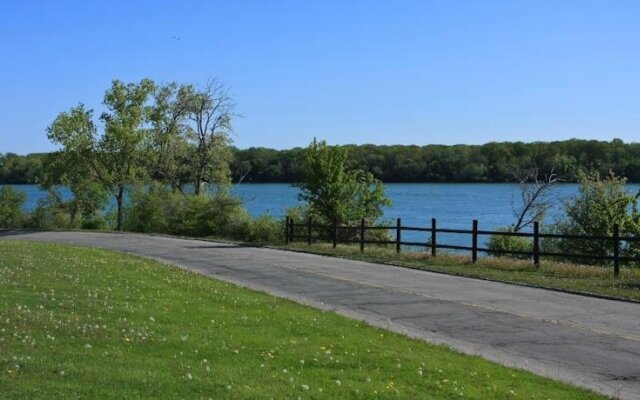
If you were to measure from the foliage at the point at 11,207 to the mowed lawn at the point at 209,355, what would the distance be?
4126cm

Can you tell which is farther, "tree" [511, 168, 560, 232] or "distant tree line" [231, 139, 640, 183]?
"distant tree line" [231, 139, 640, 183]

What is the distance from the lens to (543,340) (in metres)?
10.9

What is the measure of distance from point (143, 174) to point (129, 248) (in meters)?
24.7

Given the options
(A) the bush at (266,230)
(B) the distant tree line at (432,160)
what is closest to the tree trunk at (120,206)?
(A) the bush at (266,230)

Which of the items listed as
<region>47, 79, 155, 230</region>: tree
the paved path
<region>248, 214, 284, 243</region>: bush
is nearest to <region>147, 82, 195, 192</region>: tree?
<region>47, 79, 155, 230</region>: tree

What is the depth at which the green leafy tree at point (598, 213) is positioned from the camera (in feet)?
101

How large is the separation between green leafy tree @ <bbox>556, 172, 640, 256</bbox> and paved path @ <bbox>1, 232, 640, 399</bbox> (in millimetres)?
13237

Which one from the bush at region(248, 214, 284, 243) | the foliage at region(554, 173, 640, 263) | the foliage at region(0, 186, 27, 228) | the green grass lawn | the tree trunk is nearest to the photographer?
the green grass lawn

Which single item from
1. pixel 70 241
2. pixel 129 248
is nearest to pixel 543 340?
pixel 129 248

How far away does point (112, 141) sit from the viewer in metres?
51.2

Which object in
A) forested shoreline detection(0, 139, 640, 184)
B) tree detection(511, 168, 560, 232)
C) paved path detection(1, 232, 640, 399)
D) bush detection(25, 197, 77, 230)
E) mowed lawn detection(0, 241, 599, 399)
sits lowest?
bush detection(25, 197, 77, 230)

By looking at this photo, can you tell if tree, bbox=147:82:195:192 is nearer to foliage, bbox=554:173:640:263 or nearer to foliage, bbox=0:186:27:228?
foliage, bbox=0:186:27:228

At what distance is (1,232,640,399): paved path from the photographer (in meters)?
9.44

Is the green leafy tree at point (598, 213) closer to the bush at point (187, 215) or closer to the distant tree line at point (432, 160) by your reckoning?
the bush at point (187, 215)
